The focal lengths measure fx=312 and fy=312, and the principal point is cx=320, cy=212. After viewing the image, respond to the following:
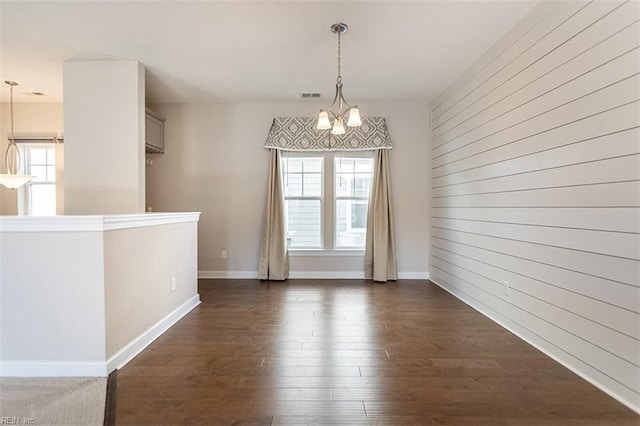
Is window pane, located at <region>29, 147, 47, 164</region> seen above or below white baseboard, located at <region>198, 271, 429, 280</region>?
above

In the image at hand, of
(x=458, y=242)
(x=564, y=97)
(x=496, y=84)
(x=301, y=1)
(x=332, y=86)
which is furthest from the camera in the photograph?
(x=332, y=86)

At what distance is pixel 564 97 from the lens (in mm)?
2172

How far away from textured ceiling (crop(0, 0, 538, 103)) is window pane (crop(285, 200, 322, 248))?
1693 mm

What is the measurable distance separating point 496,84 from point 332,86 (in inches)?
74.7

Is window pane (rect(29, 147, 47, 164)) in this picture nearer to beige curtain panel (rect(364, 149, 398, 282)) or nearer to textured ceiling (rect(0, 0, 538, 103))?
textured ceiling (rect(0, 0, 538, 103))

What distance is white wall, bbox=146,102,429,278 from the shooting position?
478cm

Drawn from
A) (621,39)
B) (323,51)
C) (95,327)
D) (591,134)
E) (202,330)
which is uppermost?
(323,51)

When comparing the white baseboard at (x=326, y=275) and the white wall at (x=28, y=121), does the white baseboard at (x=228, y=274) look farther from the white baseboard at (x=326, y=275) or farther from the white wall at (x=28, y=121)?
the white wall at (x=28, y=121)

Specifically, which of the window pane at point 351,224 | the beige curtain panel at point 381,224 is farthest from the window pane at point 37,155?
the beige curtain panel at point 381,224

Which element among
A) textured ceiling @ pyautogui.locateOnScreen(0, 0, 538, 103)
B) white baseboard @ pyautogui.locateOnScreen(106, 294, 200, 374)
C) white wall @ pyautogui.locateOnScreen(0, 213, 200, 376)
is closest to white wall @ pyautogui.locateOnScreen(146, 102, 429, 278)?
textured ceiling @ pyautogui.locateOnScreen(0, 0, 538, 103)

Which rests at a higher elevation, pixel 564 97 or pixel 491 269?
pixel 564 97

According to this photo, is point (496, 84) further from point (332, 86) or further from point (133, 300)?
point (133, 300)

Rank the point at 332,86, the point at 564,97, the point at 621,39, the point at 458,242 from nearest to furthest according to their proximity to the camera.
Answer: the point at 621,39
the point at 564,97
the point at 458,242
the point at 332,86

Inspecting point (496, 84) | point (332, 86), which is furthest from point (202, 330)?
point (496, 84)
